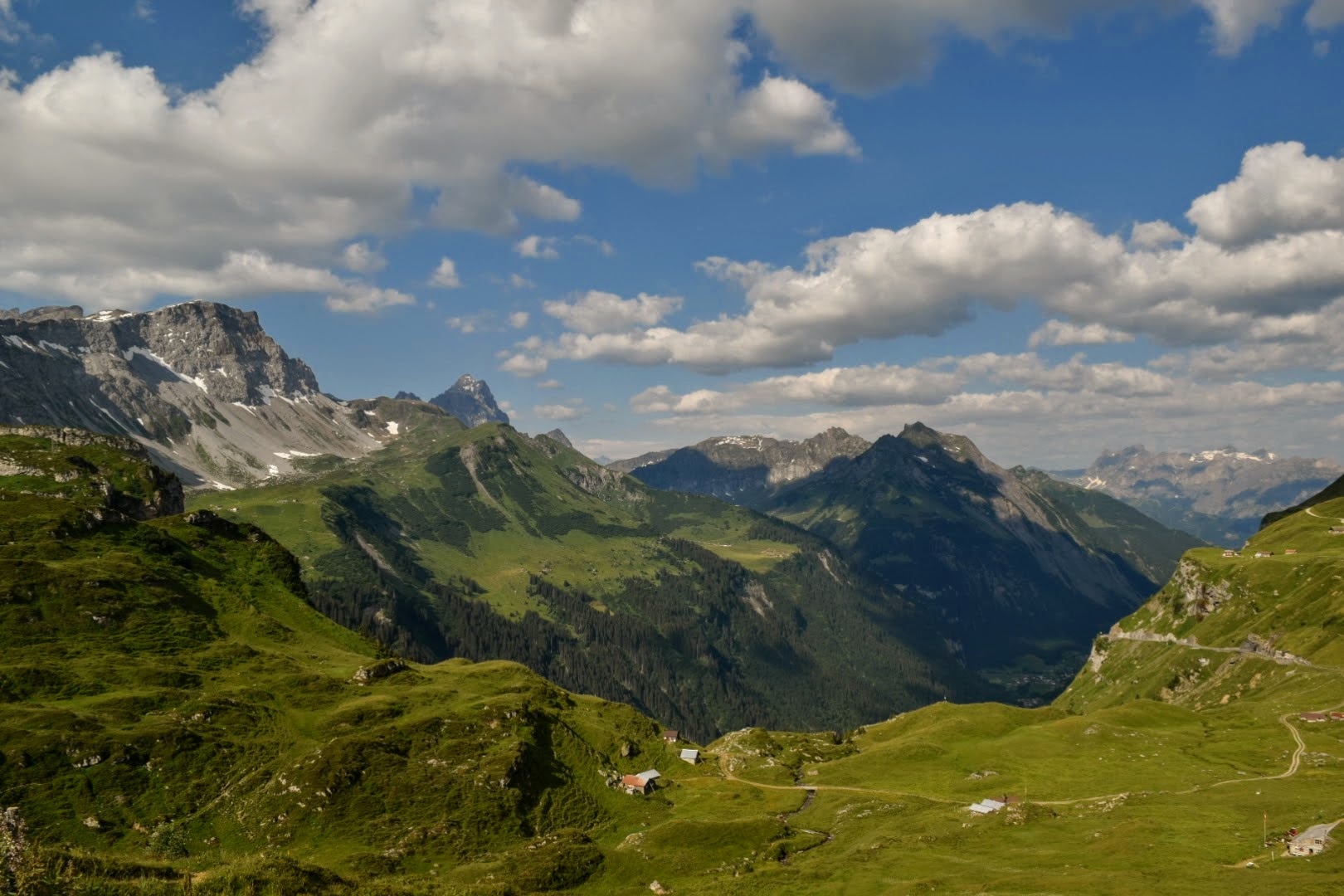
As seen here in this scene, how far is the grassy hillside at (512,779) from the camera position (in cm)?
8981

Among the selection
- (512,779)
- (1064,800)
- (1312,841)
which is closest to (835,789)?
(1064,800)

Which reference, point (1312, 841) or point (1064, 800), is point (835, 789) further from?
point (1312, 841)

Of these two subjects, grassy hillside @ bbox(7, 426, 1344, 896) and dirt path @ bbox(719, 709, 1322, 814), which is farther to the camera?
dirt path @ bbox(719, 709, 1322, 814)

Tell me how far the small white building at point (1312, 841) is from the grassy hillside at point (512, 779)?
7.70 ft

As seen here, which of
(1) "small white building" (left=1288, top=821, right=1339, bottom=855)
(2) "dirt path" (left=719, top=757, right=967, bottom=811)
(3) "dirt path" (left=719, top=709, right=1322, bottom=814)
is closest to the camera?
(1) "small white building" (left=1288, top=821, right=1339, bottom=855)

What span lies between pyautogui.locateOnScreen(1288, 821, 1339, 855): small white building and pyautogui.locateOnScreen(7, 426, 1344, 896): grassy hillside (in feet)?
7.70

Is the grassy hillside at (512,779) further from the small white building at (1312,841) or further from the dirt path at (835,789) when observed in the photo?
the small white building at (1312,841)

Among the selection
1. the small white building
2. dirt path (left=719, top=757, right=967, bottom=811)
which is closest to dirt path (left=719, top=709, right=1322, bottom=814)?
dirt path (left=719, top=757, right=967, bottom=811)

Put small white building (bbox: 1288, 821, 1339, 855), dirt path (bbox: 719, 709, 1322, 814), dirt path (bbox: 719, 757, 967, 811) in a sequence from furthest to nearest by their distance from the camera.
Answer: dirt path (bbox: 719, 757, 967, 811), dirt path (bbox: 719, 709, 1322, 814), small white building (bbox: 1288, 821, 1339, 855)

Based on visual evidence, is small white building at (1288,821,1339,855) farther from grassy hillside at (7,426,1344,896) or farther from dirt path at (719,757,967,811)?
dirt path at (719,757,967,811)

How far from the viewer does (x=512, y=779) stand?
128 metres

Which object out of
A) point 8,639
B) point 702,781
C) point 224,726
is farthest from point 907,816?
point 8,639

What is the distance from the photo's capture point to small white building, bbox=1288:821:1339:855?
7919cm

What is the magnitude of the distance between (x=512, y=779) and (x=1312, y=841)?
106 metres
